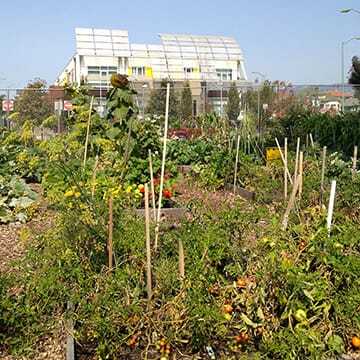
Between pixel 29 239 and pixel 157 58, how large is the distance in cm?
3569

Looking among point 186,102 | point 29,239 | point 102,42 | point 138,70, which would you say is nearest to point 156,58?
point 138,70

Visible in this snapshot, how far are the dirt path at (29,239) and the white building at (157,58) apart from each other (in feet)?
92.4

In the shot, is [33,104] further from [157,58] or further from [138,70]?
[157,58]

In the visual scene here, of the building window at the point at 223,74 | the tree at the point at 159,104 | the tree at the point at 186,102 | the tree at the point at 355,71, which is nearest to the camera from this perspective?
the tree at the point at 159,104

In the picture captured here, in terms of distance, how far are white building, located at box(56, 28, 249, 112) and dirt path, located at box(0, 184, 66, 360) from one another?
28.2 metres

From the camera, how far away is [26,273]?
3.81 m

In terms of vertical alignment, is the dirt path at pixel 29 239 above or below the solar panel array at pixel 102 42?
below

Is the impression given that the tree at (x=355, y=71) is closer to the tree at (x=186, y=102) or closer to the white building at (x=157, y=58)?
the white building at (x=157, y=58)

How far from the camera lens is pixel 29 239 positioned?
492 centimetres

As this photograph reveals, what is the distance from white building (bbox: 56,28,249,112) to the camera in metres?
36.6

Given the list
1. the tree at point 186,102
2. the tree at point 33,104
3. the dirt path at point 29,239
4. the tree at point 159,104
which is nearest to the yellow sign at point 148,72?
the tree at point 159,104

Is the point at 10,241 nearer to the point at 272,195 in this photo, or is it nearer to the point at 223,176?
the point at 272,195

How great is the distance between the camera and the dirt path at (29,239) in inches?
133

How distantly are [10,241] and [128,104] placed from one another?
276 cm
